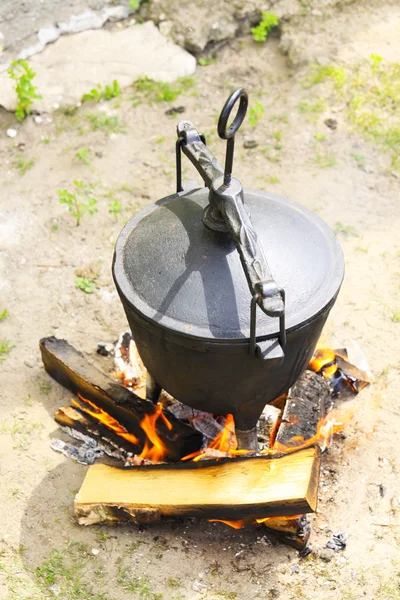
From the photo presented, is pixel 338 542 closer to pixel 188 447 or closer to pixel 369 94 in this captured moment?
pixel 188 447

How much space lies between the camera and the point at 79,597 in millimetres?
2766

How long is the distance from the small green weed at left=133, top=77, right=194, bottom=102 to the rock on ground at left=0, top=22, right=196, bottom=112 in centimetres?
7

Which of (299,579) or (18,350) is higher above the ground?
(18,350)

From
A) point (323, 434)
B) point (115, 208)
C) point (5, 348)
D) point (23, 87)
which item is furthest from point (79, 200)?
point (323, 434)

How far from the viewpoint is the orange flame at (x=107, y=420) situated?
3.30 meters

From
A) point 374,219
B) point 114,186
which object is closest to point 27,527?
point 114,186

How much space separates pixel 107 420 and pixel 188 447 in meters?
0.48

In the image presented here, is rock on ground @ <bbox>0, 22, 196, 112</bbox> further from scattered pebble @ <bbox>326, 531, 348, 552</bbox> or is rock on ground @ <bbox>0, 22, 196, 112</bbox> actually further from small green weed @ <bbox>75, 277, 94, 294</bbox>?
scattered pebble @ <bbox>326, 531, 348, 552</bbox>

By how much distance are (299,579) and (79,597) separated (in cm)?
100

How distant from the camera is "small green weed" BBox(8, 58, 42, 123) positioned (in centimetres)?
518

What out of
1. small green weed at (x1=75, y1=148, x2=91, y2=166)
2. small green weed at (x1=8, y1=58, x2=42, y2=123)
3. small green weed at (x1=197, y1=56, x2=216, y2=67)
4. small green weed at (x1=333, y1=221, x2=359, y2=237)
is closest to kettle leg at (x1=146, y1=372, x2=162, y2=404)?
small green weed at (x1=333, y1=221, x2=359, y2=237)

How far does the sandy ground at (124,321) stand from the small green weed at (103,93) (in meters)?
0.07

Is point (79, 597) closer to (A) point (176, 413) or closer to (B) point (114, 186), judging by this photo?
(A) point (176, 413)

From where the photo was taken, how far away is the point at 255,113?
5.47 m
